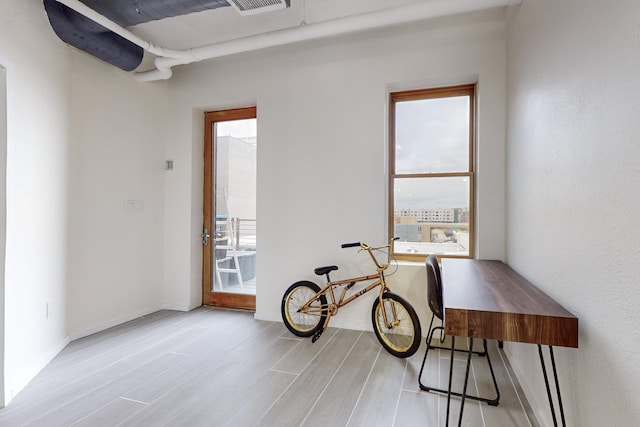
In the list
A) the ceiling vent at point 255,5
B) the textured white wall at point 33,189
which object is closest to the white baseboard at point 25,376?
the textured white wall at point 33,189

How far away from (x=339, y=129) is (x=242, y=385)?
2493 mm

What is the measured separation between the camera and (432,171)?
10.4ft

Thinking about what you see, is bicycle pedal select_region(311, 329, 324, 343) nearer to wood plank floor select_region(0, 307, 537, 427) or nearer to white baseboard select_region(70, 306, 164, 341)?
wood plank floor select_region(0, 307, 537, 427)

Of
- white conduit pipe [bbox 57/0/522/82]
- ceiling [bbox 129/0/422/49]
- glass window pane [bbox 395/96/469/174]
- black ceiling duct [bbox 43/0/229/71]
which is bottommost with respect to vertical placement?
glass window pane [bbox 395/96/469/174]

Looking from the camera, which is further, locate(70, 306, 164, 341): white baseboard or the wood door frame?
the wood door frame

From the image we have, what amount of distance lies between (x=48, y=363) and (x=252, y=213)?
225 cm

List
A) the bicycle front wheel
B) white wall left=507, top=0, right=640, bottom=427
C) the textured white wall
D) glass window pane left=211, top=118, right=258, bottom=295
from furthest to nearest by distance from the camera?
1. glass window pane left=211, top=118, right=258, bottom=295
2. the bicycle front wheel
3. the textured white wall
4. white wall left=507, top=0, right=640, bottom=427

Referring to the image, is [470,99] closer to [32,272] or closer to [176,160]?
[176,160]

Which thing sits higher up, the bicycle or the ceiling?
the ceiling

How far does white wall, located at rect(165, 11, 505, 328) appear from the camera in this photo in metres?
2.85

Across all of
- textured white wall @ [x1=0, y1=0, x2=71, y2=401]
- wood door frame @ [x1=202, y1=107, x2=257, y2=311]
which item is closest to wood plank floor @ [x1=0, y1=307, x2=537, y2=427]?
textured white wall @ [x1=0, y1=0, x2=71, y2=401]

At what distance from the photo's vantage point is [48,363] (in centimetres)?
246

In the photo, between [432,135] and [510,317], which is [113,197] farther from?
[510,317]

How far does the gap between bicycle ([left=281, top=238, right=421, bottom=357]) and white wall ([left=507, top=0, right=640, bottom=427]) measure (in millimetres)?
939
